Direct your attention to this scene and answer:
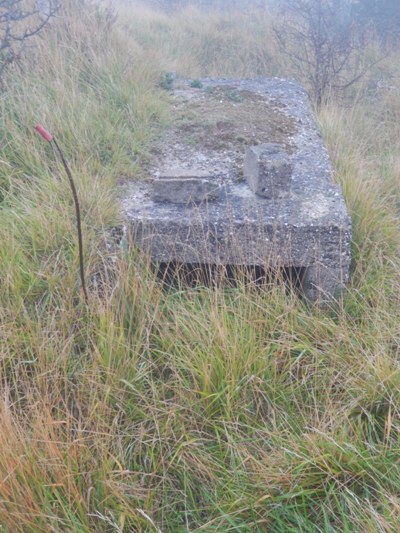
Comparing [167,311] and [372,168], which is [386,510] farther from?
[372,168]

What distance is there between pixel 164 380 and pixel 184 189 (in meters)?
1.16

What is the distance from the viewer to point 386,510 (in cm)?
167

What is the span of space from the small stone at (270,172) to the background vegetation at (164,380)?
1.63ft

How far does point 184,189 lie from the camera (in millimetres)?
2984

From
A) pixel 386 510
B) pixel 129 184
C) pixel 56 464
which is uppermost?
pixel 129 184

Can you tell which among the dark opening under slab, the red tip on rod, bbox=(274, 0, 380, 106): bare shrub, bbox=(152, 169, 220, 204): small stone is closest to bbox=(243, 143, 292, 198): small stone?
bbox=(152, 169, 220, 204): small stone

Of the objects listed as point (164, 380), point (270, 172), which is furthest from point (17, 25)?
point (164, 380)

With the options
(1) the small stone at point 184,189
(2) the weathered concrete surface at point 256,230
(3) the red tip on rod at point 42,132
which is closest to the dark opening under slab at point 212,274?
(2) the weathered concrete surface at point 256,230

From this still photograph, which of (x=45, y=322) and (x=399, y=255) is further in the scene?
(x=399, y=255)

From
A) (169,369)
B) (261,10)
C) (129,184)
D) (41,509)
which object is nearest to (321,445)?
(169,369)

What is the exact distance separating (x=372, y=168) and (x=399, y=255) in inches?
53.4

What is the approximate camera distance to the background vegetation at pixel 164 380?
172cm

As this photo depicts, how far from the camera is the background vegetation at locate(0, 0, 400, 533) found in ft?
5.65

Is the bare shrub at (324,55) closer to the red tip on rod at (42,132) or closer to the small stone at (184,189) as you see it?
the small stone at (184,189)
